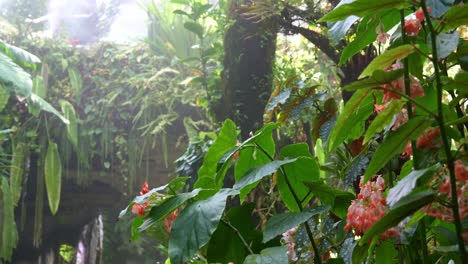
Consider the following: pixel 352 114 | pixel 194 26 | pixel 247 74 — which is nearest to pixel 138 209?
pixel 352 114

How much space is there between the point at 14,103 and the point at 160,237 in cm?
317

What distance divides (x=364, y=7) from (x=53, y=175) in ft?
11.3

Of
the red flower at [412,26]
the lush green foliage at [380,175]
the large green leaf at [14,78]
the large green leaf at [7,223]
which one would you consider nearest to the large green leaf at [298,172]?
the lush green foliage at [380,175]

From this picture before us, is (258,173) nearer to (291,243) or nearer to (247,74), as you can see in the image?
(291,243)

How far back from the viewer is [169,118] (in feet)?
11.3

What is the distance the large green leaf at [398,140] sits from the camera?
41cm

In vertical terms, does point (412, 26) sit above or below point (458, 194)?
above

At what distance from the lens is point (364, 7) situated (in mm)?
433

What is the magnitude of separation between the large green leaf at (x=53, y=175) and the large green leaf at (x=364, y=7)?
3.36 metres

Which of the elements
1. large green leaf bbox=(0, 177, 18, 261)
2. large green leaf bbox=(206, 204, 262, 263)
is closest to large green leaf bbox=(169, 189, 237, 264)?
large green leaf bbox=(206, 204, 262, 263)

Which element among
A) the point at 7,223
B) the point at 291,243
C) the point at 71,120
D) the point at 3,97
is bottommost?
the point at 7,223

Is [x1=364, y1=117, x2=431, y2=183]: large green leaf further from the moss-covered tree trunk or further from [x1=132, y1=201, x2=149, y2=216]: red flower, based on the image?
the moss-covered tree trunk

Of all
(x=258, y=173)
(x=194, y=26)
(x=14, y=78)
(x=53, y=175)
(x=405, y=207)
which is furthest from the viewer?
(x=53, y=175)

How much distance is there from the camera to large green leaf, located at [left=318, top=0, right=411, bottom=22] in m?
0.43
